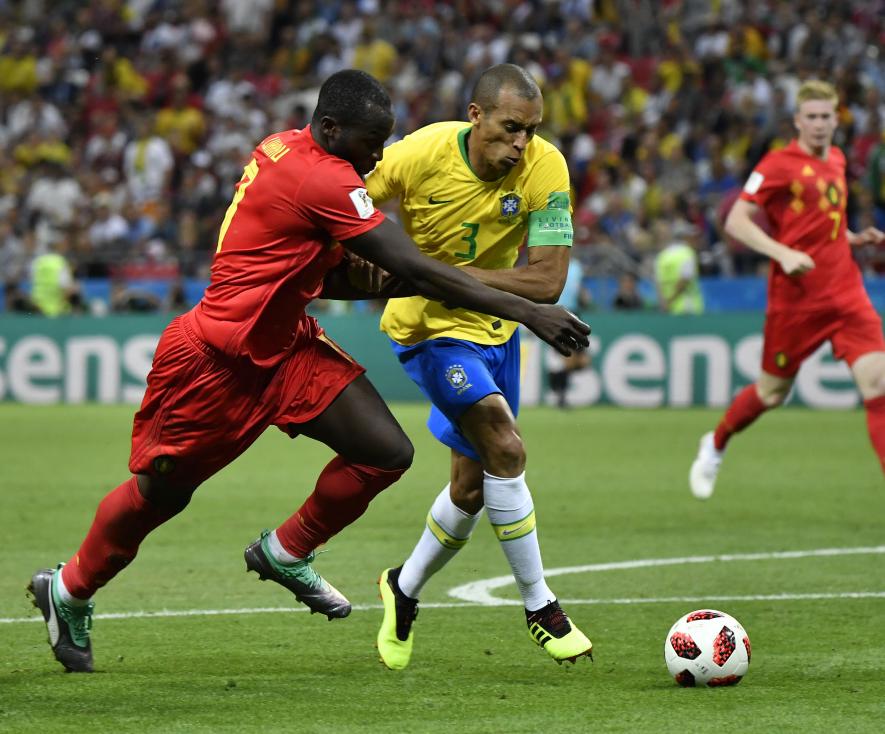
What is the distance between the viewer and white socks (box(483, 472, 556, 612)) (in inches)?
239

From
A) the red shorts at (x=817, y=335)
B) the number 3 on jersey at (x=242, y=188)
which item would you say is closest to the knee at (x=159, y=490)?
the number 3 on jersey at (x=242, y=188)

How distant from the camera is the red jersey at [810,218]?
9.89 m

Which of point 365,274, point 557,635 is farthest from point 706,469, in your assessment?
point 365,274

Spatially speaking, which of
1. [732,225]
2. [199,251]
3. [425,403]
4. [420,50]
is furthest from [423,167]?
[420,50]

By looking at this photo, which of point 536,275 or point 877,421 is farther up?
point 536,275

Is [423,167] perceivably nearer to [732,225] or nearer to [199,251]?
[732,225]

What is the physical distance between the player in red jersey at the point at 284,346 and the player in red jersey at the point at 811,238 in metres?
4.39

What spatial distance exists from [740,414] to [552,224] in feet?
16.4

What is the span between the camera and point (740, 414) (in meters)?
10.9

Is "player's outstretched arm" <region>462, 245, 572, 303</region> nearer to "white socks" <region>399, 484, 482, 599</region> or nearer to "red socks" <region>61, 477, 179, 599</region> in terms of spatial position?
"white socks" <region>399, 484, 482, 599</region>

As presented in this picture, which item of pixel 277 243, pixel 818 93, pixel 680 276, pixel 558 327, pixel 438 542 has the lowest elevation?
pixel 680 276

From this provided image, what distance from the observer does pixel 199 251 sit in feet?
77.0

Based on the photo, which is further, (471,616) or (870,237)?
(870,237)

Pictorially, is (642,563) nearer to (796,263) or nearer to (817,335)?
(796,263)
